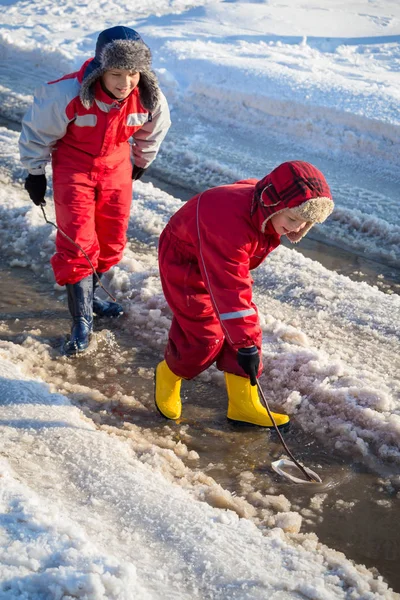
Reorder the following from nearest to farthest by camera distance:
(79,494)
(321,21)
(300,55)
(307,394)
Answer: (79,494) < (307,394) < (300,55) < (321,21)

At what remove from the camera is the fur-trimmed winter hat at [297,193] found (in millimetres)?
2672

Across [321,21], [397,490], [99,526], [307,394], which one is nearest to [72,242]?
[307,394]

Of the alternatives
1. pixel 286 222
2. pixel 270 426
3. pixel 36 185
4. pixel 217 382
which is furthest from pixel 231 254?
pixel 36 185

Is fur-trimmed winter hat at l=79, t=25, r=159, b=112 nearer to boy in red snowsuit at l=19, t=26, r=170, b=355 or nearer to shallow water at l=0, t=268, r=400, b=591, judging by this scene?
boy in red snowsuit at l=19, t=26, r=170, b=355

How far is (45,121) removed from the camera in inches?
135

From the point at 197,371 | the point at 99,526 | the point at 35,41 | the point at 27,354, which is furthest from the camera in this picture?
the point at 35,41

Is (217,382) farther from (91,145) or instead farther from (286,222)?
(91,145)

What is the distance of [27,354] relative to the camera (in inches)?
144

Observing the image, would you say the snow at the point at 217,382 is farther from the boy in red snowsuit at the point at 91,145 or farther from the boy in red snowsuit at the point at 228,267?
the boy in red snowsuit at the point at 91,145

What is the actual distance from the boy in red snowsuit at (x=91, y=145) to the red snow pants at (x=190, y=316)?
0.71 m

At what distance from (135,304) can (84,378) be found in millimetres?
757

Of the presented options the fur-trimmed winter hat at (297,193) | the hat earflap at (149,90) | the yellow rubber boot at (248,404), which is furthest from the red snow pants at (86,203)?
the fur-trimmed winter hat at (297,193)

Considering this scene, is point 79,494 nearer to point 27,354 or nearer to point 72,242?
point 27,354

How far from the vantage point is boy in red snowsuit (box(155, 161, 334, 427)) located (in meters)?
2.72
